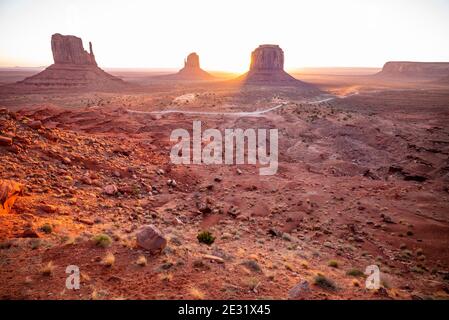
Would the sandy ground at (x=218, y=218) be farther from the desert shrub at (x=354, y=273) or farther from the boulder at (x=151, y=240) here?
the boulder at (x=151, y=240)

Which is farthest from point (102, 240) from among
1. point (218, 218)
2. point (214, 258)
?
point (218, 218)

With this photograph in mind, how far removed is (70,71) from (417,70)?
5893 inches

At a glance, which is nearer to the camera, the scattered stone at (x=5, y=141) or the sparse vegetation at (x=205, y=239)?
the sparse vegetation at (x=205, y=239)

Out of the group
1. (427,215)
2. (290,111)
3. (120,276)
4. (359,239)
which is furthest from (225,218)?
(290,111)

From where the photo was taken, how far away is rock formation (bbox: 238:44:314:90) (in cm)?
8025

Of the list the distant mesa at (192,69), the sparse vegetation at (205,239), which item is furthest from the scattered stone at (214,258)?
the distant mesa at (192,69)

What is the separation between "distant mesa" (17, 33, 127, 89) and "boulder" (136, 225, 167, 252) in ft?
230

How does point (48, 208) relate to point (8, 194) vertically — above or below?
below

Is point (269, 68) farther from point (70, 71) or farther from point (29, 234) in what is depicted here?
point (29, 234)

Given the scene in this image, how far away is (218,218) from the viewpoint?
12578mm

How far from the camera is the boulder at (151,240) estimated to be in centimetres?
760

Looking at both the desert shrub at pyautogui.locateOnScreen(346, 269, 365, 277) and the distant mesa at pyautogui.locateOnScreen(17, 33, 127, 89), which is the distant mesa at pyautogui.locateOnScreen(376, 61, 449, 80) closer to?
the distant mesa at pyautogui.locateOnScreen(17, 33, 127, 89)
